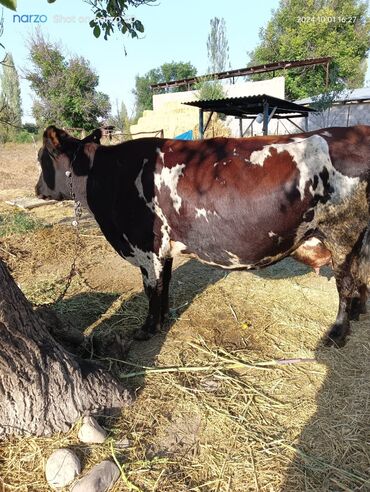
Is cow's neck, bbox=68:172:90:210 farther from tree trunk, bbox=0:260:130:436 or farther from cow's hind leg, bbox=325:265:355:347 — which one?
cow's hind leg, bbox=325:265:355:347

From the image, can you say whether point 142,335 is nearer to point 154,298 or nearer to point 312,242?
point 154,298

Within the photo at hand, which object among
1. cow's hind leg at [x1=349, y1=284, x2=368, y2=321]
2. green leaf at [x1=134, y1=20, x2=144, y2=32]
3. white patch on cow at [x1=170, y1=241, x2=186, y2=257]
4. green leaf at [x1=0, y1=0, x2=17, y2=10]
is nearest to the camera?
green leaf at [x1=0, y1=0, x2=17, y2=10]

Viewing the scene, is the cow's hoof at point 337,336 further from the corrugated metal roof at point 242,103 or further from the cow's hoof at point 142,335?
the corrugated metal roof at point 242,103

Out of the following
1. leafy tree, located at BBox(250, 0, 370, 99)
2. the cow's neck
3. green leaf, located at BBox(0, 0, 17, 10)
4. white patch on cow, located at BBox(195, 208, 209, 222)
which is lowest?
white patch on cow, located at BBox(195, 208, 209, 222)

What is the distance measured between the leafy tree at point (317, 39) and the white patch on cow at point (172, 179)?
32.4 metres

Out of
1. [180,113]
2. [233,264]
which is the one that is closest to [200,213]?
[233,264]

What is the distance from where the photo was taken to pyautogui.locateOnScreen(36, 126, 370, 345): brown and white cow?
3.11 meters

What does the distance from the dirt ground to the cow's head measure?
1.31m

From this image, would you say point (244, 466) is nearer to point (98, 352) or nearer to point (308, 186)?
point (98, 352)

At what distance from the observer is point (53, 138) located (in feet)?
13.5

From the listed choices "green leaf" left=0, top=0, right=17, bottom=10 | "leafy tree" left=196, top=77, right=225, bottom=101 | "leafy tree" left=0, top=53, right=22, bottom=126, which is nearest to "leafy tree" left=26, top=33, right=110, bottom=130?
"leafy tree" left=0, top=53, right=22, bottom=126

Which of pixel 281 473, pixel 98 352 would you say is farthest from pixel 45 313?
pixel 281 473

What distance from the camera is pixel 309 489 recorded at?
209cm

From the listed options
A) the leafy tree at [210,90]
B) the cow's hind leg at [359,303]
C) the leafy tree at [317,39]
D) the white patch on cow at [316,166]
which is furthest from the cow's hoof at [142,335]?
the leafy tree at [317,39]
